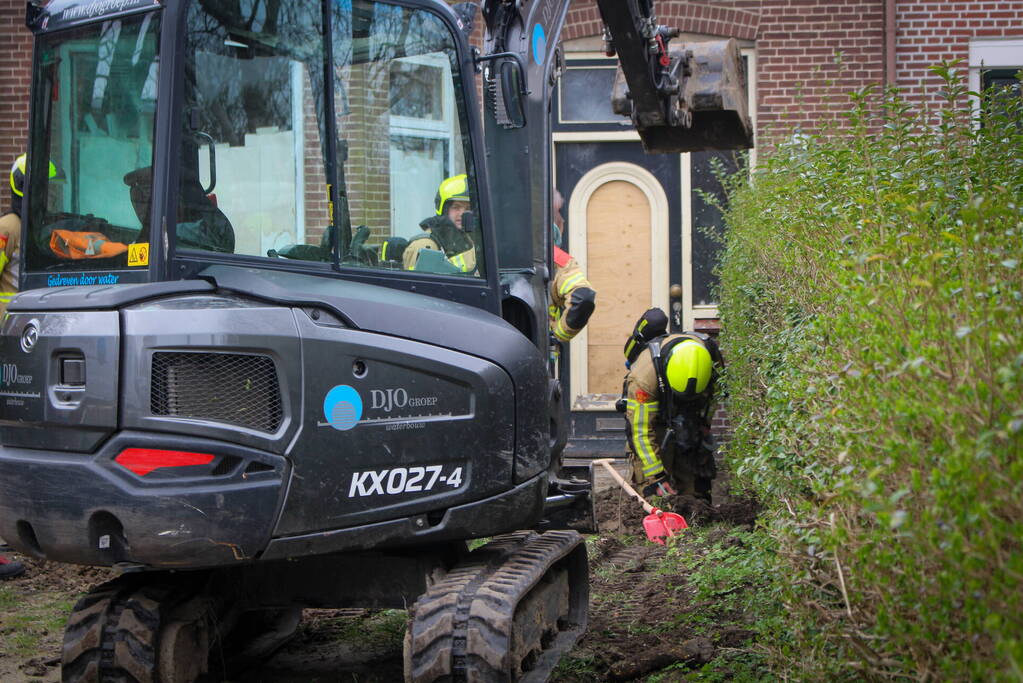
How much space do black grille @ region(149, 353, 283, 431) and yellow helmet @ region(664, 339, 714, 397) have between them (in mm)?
5099

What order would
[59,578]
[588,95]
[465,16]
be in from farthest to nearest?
[588,95] < [59,578] < [465,16]

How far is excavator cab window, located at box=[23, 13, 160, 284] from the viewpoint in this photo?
4.09 metres

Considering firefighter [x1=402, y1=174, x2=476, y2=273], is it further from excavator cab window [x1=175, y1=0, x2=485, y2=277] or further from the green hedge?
the green hedge

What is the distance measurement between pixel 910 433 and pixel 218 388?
2285mm

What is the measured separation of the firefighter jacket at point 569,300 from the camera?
27.1 feet

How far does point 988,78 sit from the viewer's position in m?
11.6

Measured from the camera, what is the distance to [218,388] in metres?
3.92

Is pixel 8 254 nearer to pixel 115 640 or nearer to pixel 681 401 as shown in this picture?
pixel 115 640

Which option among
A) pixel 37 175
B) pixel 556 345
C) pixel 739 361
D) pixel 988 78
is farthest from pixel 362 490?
pixel 988 78

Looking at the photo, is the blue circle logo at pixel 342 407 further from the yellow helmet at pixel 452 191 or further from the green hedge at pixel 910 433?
the green hedge at pixel 910 433

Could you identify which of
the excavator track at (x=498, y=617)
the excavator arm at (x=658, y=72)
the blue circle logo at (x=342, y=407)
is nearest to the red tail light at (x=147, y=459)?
the blue circle logo at (x=342, y=407)

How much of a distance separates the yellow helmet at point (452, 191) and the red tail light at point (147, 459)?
56.2 inches

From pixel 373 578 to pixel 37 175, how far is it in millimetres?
2041

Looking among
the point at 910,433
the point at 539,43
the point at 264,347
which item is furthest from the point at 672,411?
the point at 910,433
